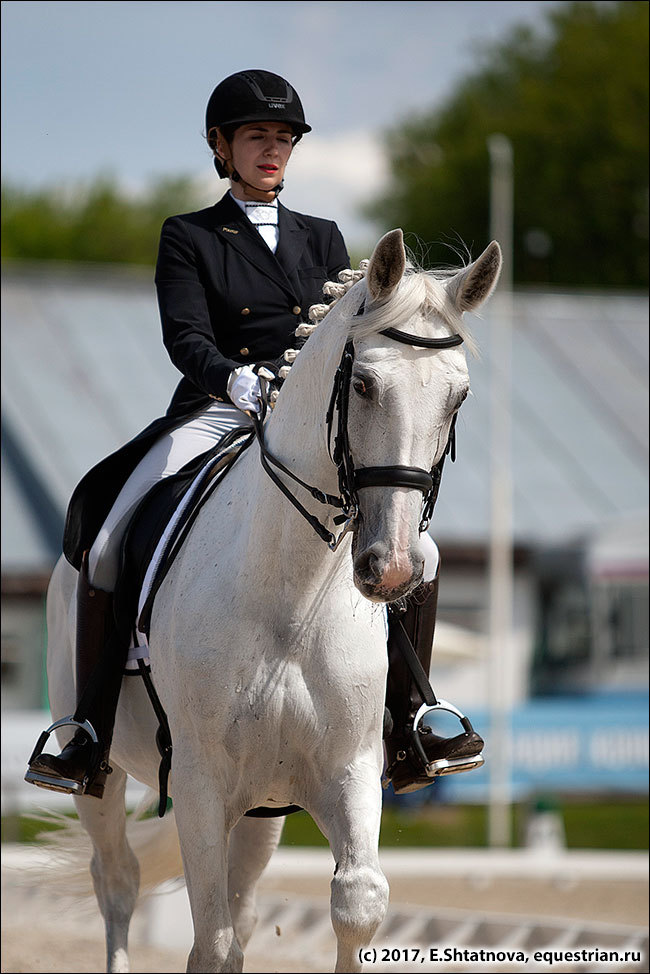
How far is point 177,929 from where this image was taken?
9047 mm

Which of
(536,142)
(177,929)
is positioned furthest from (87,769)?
(536,142)

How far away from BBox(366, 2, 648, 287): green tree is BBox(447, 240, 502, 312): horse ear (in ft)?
97.7

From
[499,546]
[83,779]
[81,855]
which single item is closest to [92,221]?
[499,546]

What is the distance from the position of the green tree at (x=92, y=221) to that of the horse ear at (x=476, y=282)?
43.9 m

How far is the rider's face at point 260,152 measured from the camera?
5000 millimetres

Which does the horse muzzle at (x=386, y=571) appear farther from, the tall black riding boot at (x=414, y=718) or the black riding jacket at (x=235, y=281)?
the black riding jacket at (x=235, y=281)

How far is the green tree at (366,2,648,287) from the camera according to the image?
35.8 metres

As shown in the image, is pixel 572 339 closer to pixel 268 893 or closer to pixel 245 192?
pixel 268 893

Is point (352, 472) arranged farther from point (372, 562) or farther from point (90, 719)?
point (90, 719)

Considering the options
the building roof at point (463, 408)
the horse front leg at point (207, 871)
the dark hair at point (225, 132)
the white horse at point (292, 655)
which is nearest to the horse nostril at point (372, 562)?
the white horse at point (292, 655)

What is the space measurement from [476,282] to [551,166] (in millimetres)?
36191

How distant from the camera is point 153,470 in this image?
534cm

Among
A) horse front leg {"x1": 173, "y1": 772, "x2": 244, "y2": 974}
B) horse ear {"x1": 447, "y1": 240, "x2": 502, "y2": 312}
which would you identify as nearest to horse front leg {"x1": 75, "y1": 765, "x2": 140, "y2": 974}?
horse front leg {"x1": 173, "y1": 772, "x2": 244, "y2": 974}

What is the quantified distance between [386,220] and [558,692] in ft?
75.5
